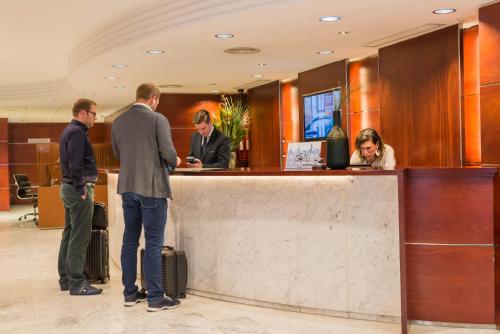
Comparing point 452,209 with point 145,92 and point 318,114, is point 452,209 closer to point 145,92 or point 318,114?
point 145,92

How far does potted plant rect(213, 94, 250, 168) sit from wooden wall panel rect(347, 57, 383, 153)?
9.72 ft

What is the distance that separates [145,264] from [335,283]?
4.89ft

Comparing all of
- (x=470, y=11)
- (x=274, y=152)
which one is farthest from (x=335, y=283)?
(x=274, y=152)

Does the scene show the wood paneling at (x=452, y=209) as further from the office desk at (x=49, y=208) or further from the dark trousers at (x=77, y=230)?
the office desk at (x=49, y=208)

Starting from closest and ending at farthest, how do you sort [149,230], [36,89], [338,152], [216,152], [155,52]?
[338,152]
[149,230]
[216,152]
[155,52]
[36,89]

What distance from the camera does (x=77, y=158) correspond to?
5.07 m

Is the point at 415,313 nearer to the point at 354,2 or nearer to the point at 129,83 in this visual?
the point at 354,2

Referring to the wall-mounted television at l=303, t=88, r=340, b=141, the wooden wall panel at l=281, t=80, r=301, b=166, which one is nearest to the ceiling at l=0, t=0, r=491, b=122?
the wooden wall panel at l=281, t=80, r=301, b=166

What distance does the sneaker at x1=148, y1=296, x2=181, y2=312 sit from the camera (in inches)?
182

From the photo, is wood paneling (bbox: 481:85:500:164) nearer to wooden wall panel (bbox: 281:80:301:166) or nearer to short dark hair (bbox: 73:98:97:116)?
short dark hair (bbox: 73:98:97:116)

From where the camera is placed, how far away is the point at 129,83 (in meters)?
10.3

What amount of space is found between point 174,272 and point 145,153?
3.52 feet

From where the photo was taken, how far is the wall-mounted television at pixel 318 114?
909 cm

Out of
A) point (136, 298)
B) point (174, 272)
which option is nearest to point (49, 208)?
point (136, 298)
